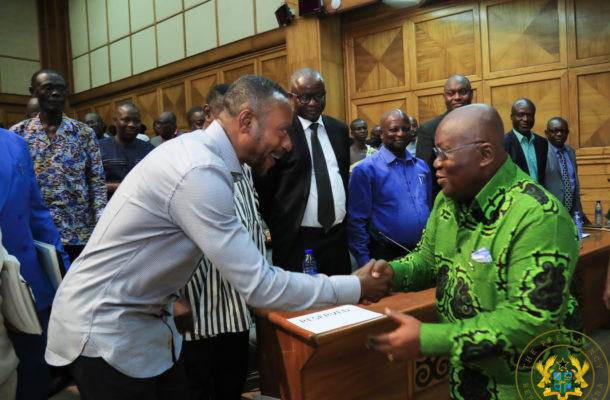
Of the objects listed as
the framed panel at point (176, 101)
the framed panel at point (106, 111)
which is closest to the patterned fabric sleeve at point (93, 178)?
the framed panel at point (176, 101)

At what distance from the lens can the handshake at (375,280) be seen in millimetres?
1580

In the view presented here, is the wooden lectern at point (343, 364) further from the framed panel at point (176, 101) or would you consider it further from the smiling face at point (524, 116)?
the framed panel at point (176, 101)

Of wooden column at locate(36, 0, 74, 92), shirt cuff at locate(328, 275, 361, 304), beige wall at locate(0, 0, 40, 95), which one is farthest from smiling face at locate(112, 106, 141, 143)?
wooden column at locate(36, 0, 74, 92)

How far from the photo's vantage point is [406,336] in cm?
123

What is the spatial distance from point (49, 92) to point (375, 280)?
7.98 ft

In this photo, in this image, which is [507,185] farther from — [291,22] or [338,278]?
[291,22]

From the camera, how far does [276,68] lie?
7.71 metres

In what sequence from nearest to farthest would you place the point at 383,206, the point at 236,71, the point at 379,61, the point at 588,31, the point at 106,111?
the point at 383,206 → the point at 588,31 → the point at 379,61 → the point at 236,71 → the point at 106,111

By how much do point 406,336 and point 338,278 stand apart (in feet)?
1.00

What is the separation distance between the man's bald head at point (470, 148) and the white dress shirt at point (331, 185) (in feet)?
4.20

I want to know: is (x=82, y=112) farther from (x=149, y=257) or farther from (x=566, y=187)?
(x=149, y=257)

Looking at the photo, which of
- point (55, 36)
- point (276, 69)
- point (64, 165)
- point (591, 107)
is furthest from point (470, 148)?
point (55, 36)

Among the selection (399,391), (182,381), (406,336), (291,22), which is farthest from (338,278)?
(291,22)

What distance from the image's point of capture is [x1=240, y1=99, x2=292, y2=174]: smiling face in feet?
4.68
